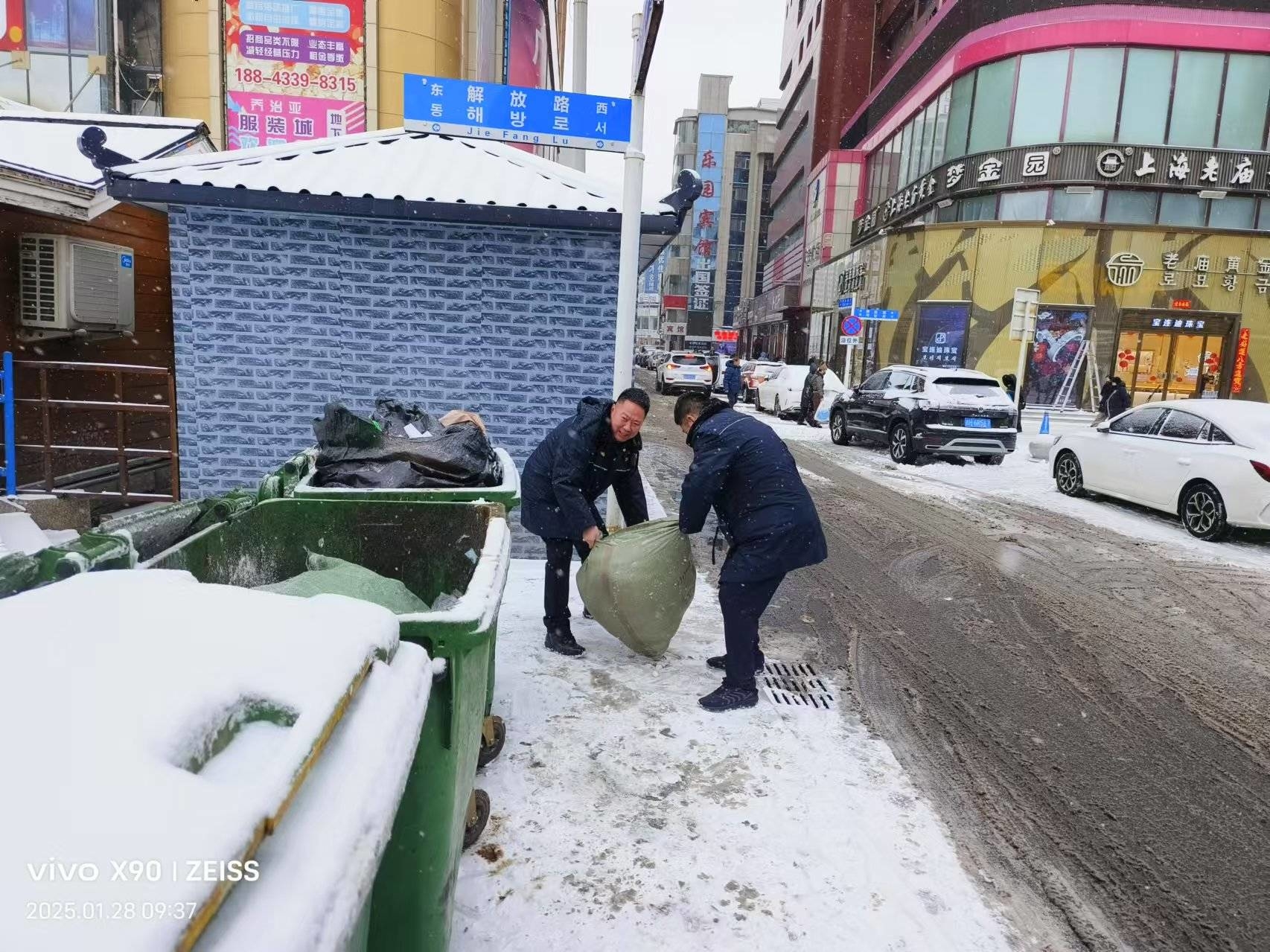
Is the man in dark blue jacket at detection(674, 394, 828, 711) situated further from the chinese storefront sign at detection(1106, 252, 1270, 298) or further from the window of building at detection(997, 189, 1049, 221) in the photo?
the chinese storefront sign at detection(1106, 252, 1270, 298)

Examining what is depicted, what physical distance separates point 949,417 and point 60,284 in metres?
11.9

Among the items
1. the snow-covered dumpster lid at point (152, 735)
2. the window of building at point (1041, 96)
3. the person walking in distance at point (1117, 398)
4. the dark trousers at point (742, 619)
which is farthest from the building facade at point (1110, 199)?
the snow-covered dumpster lid at point (152, 735)

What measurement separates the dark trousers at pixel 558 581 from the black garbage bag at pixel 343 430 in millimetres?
1194

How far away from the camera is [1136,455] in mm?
9852

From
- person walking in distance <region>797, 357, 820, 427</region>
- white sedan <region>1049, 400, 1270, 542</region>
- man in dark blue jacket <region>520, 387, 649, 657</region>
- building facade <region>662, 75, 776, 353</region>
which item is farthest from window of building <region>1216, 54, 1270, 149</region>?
building facade <region>662, 75, 776, 353</region>

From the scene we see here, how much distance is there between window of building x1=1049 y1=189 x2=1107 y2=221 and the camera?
23.7 metres

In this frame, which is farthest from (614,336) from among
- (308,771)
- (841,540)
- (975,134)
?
(975,134)

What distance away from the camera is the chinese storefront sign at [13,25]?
12.4 metres

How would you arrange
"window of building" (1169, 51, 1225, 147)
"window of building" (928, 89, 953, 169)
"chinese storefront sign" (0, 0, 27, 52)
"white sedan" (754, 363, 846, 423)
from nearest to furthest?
"chinese storefront sign" (0, 0, 27, 52), "white sedan" (754, 363, 846, 423), "window of building" (1169, 51, 1225, 147), "window of building" (928, 89, 953, 169)

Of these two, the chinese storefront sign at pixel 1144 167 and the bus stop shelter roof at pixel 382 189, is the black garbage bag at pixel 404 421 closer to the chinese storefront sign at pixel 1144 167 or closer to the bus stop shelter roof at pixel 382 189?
the bus stop shelter roof at pixel 382 189

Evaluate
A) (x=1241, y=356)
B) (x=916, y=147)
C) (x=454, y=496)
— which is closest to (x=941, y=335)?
(x=916, y=147)

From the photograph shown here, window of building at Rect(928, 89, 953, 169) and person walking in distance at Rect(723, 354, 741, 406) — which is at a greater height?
window of building at Rect(928, 89, 953, 169)

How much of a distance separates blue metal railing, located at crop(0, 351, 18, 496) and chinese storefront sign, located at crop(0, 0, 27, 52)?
29.7ft

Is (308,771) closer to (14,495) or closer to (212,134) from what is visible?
(14,495)
